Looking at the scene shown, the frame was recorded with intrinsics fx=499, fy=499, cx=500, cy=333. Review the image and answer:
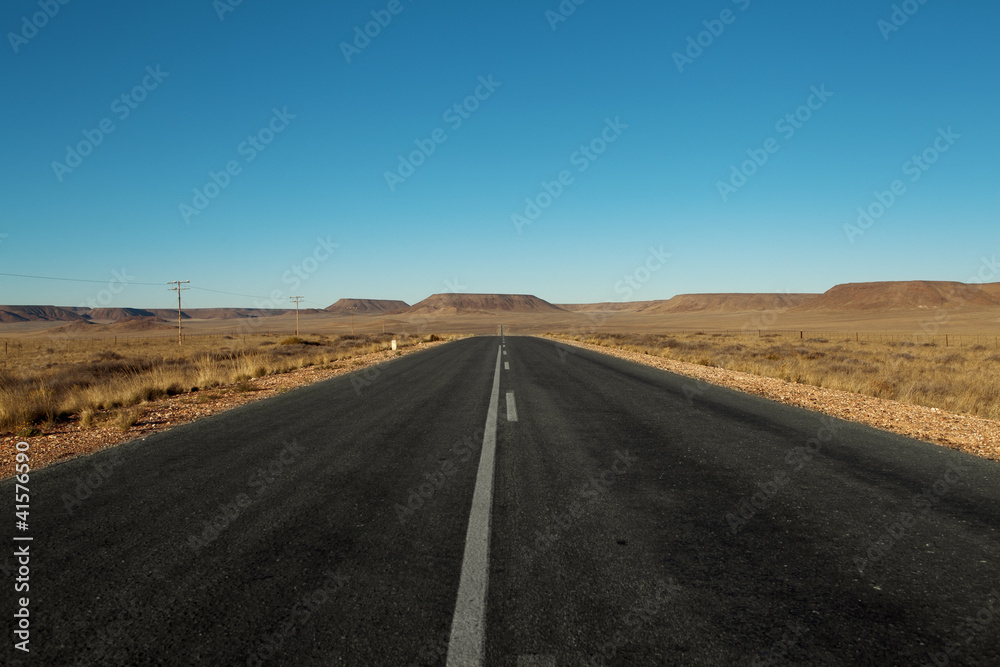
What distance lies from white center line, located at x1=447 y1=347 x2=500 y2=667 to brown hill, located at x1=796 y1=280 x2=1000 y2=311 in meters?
163

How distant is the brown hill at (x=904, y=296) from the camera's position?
136m

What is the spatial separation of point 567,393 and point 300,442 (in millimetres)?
5850

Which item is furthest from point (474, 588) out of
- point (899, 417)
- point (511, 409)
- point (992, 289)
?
point (992, 289)

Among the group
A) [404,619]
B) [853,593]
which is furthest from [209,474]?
[853,593]

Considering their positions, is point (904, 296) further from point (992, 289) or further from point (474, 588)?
point (474, 588)

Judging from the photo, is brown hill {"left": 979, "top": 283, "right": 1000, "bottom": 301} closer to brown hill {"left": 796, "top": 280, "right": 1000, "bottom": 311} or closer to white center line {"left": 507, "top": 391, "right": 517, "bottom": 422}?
brown hill {"left": 796, "top": 280, "right": 1000, "bottom": 311}

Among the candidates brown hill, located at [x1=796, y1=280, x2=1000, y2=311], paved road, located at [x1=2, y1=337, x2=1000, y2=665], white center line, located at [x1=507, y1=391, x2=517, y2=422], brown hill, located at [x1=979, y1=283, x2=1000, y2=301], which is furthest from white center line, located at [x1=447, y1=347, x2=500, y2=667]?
brown hill, located at [x1=979, y1=283, x2=1000, y2=301]

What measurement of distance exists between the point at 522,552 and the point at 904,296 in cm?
18002

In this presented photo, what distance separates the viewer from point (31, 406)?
8.85 meters

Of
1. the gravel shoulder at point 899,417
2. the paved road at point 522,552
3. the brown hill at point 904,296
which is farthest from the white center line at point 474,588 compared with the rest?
the brown hill at point 904,296

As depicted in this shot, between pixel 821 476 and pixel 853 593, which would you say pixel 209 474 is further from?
pixel 821 476

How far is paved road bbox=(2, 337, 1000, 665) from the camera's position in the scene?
2.36 m

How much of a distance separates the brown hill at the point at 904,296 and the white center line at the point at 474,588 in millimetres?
162803

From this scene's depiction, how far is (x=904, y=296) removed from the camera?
14162 centimetres
